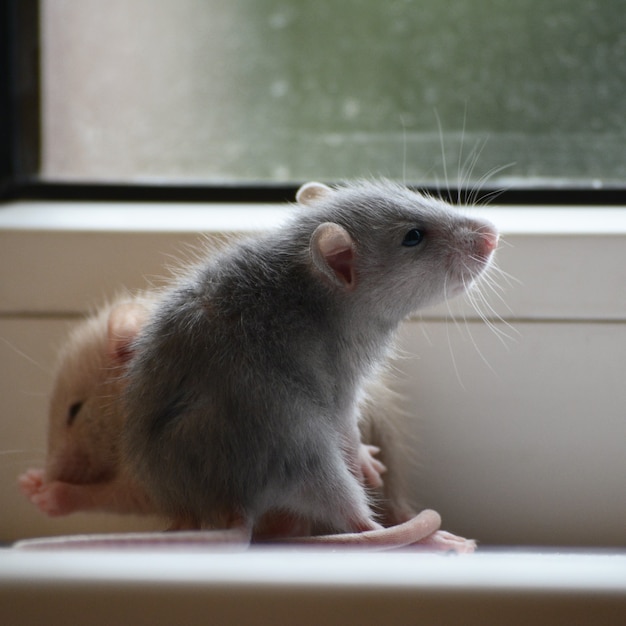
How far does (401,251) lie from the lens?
2.65 ft

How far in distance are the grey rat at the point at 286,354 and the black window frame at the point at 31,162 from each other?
389 mm

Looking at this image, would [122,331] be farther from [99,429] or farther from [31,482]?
[31,482]

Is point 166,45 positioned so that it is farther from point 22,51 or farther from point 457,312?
point 457,312

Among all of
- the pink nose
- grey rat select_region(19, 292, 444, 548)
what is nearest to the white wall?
grey rat select_region(19, 292, 444, 548)

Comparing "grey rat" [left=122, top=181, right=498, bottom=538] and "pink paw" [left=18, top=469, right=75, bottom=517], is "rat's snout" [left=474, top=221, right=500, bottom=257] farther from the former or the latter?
"pink paw" [left=18, top=469, right=75, bottom=517]

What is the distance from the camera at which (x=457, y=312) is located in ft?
3.33

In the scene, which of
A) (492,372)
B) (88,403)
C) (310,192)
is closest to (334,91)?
(310,192)

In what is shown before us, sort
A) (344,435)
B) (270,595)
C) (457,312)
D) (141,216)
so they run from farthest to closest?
(141,216)
(457,312)
(344,435)
(270,595)

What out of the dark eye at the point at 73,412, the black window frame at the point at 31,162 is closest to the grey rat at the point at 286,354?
the dark eye at the point at 73,412

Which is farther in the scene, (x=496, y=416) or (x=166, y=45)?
(x=166, y=45)

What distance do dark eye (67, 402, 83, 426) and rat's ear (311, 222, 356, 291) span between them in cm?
37

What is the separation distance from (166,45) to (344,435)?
78 centimetres

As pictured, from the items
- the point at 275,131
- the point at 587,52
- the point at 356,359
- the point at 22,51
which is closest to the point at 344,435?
the point at 356,359

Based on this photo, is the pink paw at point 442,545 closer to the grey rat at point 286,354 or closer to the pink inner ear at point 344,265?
the grey rat at point 286,354
